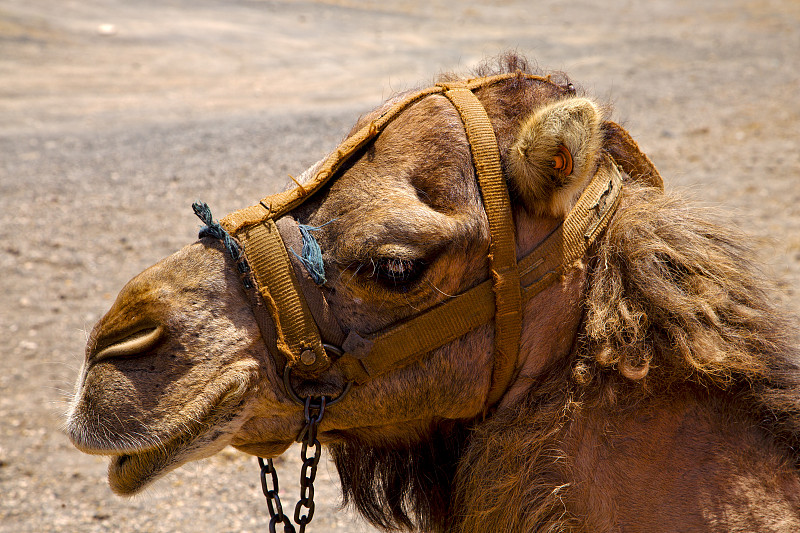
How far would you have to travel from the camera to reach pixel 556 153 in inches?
82.0

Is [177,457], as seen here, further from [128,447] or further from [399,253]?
[399,253]

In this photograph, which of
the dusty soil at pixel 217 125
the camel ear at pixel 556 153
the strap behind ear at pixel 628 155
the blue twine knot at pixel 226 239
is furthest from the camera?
the dusty soil at pixel 217 125

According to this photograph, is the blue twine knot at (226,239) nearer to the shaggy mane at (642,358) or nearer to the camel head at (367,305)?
the camel head at (367,305)

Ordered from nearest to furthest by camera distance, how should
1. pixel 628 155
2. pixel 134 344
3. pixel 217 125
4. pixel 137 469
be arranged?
pixel 134 344 < pixel 137 469 < pixel 628 155 < pixel 217 125

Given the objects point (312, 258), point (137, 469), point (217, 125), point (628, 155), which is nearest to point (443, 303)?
point (312, 258)

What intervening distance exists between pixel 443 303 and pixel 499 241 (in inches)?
9.7

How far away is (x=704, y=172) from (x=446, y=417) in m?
6.51

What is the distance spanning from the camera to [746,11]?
1798 centimetres

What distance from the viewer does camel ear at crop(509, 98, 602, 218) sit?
6.72 feet

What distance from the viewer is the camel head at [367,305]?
207cm

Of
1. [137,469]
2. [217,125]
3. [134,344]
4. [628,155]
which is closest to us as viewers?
[134,344]

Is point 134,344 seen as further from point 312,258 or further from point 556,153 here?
point 556,153

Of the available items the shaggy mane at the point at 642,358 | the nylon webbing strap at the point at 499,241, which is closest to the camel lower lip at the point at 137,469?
the shaggy mane at the point at 642,358

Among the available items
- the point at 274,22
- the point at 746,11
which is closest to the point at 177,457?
the point at 274,22
